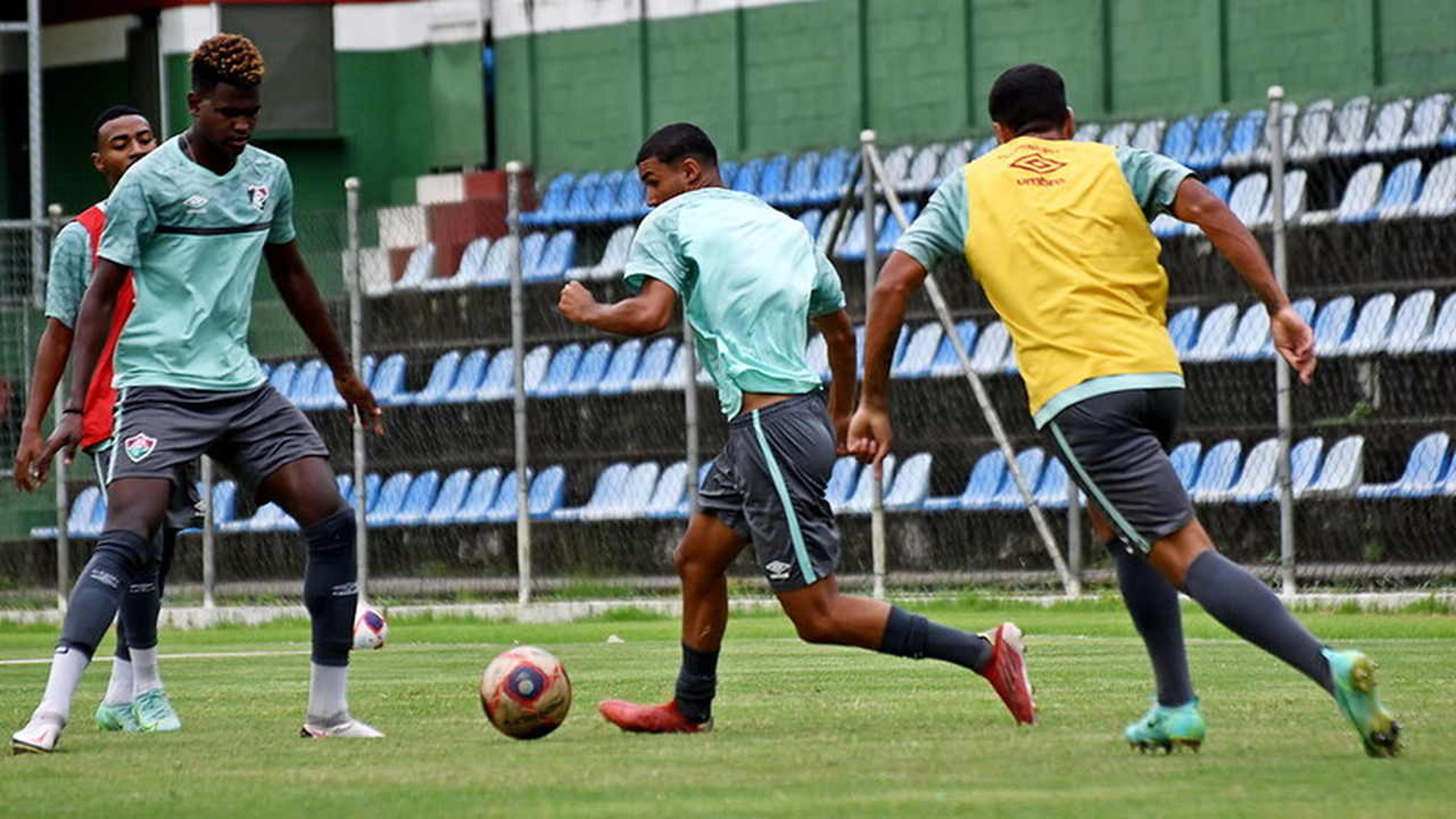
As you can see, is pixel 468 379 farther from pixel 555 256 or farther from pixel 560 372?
pixel 555 256

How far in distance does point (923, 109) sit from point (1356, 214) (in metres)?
9.64

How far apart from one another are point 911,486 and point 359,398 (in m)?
12.6

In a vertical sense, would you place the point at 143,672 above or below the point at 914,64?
below

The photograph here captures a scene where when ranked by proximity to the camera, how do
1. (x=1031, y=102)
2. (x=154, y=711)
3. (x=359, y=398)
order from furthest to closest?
(x=154, y=711)
(x=359, y=398)
(x=1031, y=102)

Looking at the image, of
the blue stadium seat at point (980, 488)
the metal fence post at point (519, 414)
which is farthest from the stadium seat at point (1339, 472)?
the metal fence post at point (519, 414)

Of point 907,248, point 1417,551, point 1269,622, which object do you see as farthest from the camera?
point 1417,551

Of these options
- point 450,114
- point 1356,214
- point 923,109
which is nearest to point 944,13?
point 923,109

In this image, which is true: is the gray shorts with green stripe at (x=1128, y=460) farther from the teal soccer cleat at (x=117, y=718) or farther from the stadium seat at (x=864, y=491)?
the stadium seat at (x=864, y=491)

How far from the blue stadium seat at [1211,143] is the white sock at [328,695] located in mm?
14705

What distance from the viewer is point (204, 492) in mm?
23469

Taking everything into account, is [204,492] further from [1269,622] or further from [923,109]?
[1269,622]

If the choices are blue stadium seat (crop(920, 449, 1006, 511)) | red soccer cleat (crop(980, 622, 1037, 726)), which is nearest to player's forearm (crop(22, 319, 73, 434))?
red soccer cleat (crop(980, 622, 1037, 726))

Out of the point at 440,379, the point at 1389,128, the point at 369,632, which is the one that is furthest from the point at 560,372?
the point at 369,632

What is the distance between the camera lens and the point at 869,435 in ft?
29.5
